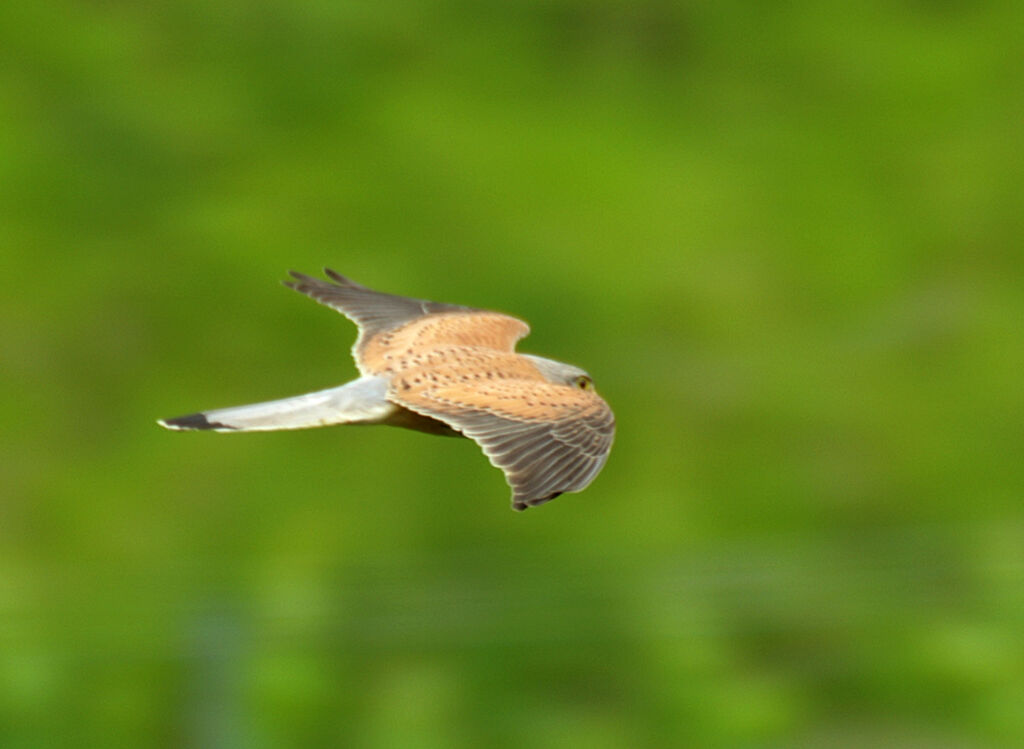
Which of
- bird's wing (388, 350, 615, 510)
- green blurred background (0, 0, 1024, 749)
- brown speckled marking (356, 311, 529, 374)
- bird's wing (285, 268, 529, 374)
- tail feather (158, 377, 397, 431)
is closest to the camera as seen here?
bird's wing (388, 350, 615, 510)

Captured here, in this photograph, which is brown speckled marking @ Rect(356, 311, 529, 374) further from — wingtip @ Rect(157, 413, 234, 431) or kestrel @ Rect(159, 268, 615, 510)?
wingtip @ Rect(157, 413, 234, 431)

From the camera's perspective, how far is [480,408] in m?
3.53

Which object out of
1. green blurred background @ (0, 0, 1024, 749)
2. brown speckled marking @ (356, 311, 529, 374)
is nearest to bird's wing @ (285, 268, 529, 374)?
brown speckled marking @ (356, 311, 529, 374)

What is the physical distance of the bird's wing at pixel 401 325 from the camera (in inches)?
167

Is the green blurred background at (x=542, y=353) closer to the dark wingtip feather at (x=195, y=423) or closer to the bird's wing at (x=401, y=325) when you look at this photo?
the bird's wing at (x=401, y=325)

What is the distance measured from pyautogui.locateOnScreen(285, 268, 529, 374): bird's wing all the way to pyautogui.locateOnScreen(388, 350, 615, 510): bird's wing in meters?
0.28

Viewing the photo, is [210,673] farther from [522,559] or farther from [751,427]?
[751,427]

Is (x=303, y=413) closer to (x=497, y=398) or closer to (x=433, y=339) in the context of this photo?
(x=497, y=398)

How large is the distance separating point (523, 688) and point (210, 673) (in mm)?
2455

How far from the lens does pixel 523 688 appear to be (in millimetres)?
9312

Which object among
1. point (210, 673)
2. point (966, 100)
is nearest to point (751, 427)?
point (966, 100)

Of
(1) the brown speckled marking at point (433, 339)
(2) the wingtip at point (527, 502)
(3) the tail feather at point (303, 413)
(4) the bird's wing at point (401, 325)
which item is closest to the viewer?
(2) the wingtip at point (527, 502)

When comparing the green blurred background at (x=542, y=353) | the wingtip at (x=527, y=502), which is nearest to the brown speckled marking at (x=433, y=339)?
the wingtip at (x=527, y=502)

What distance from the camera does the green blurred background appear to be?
8.99 meters
